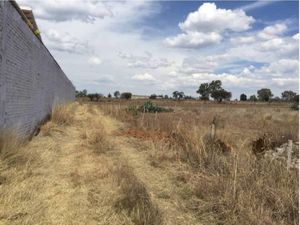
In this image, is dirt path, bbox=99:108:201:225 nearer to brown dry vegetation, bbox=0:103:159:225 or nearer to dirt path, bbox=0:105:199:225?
dirt path, bbox=0:105:199:225

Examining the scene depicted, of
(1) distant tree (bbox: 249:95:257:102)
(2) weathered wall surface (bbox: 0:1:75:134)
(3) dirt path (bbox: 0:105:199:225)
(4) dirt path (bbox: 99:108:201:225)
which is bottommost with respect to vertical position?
(1) distant tree (bbox: 249:95:257:102)

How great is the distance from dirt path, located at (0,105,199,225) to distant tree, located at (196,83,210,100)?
106 metres

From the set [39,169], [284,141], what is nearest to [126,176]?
[39,169]

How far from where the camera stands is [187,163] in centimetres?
914

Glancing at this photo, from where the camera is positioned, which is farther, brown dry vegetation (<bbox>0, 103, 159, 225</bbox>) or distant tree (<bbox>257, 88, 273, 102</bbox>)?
distant tree (<bbox>257, 88, 273, 102</bbox>)

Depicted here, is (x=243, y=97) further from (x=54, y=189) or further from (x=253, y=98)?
(x=54, y=189)

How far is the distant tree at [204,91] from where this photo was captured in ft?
377

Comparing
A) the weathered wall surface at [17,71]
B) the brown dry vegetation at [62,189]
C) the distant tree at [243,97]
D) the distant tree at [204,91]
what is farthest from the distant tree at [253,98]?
the brown dry vegetation at [62,189]

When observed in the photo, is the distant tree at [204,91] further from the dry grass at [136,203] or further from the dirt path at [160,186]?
the dry grass at [136,203]

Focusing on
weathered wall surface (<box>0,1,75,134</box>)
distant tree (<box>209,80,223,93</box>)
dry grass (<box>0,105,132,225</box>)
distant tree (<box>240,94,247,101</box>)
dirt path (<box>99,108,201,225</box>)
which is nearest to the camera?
dry grass (<box>0,105,132,225</box>)

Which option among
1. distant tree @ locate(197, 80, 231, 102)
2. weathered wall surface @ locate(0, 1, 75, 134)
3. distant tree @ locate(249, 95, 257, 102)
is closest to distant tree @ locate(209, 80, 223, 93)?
distant tree @ locate(197, 80, 231, 102)

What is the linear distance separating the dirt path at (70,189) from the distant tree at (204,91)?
348 feet

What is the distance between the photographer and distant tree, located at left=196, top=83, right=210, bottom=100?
115 metres

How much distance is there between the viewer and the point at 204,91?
383 feet
